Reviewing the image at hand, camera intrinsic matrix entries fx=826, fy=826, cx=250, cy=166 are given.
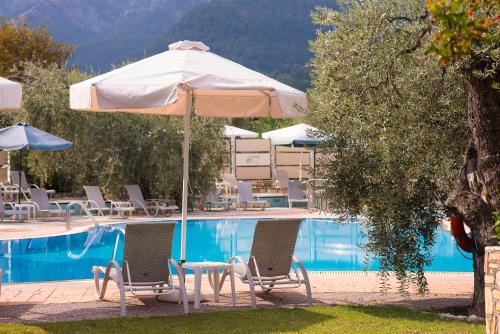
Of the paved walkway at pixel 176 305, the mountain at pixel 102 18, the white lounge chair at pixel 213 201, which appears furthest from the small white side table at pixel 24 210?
the mountain at pixel 102 18

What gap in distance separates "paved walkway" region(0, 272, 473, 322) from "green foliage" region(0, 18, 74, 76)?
30445mm

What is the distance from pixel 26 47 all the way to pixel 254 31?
234ft

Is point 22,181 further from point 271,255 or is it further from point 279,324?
point 279,324

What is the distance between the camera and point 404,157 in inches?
279

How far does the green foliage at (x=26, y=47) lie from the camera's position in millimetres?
38062

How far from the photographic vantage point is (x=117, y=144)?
19.9 metres

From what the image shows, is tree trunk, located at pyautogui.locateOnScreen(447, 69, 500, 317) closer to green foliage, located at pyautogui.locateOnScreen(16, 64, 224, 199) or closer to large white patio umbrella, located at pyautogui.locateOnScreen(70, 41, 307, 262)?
large white patio umbrella, located at pyautogui.locateOnScreen(70, 41, 307, 262)

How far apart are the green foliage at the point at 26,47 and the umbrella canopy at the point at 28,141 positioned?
67.5ft

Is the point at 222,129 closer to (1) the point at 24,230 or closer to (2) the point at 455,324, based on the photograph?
(1) the point at 24,230

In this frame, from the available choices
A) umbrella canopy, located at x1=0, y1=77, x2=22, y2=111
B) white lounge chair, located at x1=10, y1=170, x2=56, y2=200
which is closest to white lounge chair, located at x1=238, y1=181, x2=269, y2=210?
white lounge chair, located at x1=10, y1=170, x2=56, y2=200

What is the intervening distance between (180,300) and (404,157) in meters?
2.51

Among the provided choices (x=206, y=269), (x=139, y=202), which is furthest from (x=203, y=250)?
(x=206, y=269)

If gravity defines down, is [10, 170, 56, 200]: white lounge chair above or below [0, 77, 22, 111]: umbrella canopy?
below

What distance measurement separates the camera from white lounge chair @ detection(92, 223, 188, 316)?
7.39 metres
